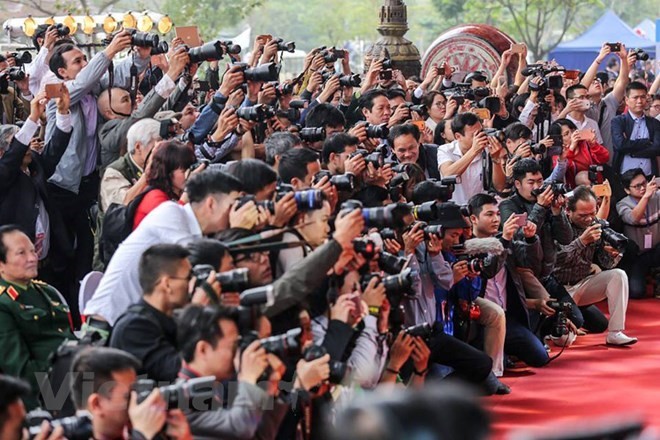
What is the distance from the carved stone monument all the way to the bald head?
222 inches

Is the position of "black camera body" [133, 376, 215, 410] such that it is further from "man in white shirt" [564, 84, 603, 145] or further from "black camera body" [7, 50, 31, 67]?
"man in white shirt" [564, 84, 603, 145]

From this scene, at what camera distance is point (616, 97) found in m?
10.7

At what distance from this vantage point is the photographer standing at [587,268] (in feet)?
26.9

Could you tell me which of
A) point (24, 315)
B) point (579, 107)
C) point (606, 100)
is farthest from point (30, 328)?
point (606, 100)

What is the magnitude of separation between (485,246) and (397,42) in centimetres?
559

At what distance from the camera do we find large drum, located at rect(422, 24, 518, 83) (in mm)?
12617

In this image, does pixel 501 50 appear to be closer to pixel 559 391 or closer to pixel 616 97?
pixel 616 97

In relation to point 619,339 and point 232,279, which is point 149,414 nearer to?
point 232,279

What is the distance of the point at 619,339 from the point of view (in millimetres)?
8047

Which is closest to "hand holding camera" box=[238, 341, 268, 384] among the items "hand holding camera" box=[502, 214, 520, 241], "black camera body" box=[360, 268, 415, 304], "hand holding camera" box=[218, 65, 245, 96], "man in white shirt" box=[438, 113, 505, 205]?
"black camera body" box=[360, 268, 415, 304]

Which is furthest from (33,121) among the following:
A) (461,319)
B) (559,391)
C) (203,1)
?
(203,1)

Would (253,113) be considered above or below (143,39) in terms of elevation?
below

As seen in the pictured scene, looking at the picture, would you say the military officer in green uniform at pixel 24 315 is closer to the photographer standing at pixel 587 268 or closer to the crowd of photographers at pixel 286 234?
the crowd of photographers at pixel 286 234

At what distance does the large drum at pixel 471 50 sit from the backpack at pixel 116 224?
747 centimetres
